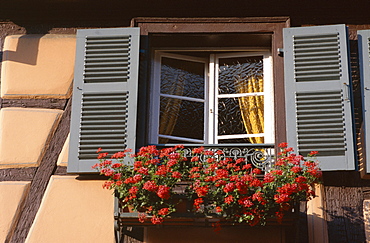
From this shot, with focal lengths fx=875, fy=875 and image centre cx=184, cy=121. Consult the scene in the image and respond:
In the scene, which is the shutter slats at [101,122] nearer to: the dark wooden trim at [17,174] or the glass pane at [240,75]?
the dark wooden trim at [17,174]

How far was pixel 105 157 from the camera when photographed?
275 inches

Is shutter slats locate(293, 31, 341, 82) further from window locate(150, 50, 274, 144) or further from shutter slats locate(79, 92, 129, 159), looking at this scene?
shutter slats locate(79, 92, 129, 159)

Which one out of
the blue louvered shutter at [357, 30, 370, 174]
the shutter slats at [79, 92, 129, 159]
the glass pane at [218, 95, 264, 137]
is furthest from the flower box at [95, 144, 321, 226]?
the glass pane at [218, 95, 264, 137]

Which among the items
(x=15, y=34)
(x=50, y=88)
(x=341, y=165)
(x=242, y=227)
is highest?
(x=15, y=34)

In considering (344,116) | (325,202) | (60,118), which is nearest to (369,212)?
(325,202)

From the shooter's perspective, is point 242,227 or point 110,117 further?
point 110,117

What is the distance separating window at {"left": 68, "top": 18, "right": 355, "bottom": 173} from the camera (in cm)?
700

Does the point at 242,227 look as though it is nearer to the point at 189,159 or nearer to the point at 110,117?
the point at 189,159

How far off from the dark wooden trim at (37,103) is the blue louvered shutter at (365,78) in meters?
2.47

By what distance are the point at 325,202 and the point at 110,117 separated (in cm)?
185

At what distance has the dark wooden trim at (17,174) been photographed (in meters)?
7.08

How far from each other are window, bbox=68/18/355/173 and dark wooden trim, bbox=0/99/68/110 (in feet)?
0.61

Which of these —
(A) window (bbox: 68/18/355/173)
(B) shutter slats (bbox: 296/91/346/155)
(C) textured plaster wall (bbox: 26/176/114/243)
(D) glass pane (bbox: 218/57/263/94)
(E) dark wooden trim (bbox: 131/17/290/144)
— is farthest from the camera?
(D) glass pane (bbox: 218/57/263/94)

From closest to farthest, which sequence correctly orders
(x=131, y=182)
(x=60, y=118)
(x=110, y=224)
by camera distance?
(x=131, y=182)
(x=110, y=224)
(x=60, y=118)
